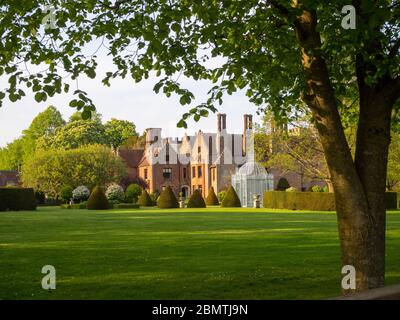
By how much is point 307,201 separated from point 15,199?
82.0ft

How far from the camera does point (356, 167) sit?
8648mm

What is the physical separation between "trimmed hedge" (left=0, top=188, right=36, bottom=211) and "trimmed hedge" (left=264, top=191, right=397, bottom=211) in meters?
21.5

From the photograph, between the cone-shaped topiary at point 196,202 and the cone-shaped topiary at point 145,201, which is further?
the cone-shaped topiary at point 145,201

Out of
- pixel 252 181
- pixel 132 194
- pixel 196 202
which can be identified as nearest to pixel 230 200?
pixel 196 202

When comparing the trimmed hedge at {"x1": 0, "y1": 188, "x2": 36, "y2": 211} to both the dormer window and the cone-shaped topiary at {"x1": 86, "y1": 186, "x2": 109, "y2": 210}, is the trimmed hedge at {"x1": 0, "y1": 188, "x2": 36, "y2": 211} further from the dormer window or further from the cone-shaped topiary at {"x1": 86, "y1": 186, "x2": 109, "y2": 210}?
the dormer window

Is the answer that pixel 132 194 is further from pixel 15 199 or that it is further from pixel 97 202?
pixel 15 199

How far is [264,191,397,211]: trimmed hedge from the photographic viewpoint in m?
42.8

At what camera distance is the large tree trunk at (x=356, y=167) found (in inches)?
322

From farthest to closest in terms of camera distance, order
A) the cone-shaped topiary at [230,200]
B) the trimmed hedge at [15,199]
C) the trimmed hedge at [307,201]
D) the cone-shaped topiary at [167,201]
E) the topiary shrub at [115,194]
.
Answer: the topiary shrub at [115,194], the cone-shaped topiary at [230,200], the cone-shaped topiary at [167,201], the trimmed hedge at [15,199], the trimmed hedge at [307,201]

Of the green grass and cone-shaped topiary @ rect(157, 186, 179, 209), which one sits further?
cone-shaped topiary @ rect(157, 186, 179, 209)

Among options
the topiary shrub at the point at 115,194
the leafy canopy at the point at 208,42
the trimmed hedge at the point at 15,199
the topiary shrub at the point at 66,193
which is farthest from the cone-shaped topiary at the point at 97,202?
the leafy canopy at the point at 208,42

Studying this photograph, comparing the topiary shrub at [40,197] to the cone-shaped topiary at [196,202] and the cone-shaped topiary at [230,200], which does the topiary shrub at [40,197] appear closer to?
the cone-shaped topiary at [196,202]

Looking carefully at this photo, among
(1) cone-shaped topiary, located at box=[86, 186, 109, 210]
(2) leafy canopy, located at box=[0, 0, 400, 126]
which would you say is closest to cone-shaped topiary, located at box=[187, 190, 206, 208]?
(1) cone-shaped topiary, located at box=[86, 186, 109, 210]

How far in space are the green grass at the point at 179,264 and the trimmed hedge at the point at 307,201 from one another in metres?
21.5
